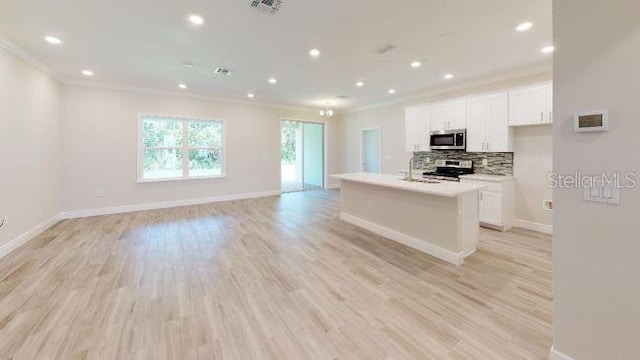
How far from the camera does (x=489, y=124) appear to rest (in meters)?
4.88

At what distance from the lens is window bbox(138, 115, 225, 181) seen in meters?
6.28

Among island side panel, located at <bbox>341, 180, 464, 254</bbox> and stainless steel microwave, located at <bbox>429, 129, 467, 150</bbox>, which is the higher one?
stainless steel microwave, located at <bbox>429, 129, 467, 150</bbox>

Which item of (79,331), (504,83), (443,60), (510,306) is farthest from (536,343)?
(504,83)

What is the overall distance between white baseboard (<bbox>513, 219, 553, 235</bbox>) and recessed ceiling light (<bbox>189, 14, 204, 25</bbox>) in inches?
231

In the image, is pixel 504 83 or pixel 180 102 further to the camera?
pixel 180 102

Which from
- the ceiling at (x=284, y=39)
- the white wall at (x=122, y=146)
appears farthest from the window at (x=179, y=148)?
the ceiling at (x=284, y=39)

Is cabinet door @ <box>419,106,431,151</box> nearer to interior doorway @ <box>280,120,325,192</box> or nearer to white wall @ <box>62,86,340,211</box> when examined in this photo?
interior doorway @ <box>280,120,325,192</box>

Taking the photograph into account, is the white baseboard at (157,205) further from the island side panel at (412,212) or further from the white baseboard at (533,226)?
the white baseboard at (533,226)

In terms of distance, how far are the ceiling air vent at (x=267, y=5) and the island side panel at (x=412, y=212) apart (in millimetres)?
2838

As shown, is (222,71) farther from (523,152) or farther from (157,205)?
(523,152)

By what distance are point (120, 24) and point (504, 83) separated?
613 centimetres

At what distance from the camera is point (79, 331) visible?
199 centimetres

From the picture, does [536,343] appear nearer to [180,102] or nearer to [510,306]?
[510,306]

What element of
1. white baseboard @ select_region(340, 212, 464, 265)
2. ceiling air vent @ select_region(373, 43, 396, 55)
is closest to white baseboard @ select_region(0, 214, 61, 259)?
white baseboard @ select_region(340, 212, 464, 265)
